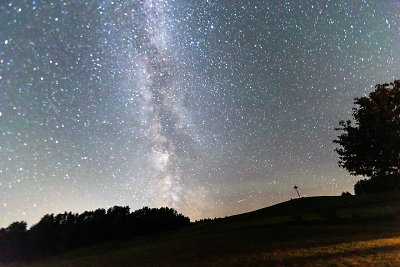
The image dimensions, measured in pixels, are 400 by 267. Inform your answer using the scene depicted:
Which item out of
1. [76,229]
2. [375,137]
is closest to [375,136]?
[375,137]

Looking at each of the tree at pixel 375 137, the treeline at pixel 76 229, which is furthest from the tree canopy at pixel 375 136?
the treeline at pixel 76 229

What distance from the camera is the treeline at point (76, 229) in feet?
240

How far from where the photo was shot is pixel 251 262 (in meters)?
17.4

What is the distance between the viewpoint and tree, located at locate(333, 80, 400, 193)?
131 ft

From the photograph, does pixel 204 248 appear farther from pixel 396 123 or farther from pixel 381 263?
pixel 396 123

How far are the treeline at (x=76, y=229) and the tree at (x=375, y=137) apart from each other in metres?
49.8

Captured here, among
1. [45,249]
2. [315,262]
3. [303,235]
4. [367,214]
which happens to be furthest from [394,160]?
[45,249]

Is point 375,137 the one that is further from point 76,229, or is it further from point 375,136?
point 76,229

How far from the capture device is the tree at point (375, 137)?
40031 mm

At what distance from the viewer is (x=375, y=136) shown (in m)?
41.1

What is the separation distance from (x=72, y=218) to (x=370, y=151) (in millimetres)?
70203

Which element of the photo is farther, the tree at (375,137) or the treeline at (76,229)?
the treeline at (76,229)

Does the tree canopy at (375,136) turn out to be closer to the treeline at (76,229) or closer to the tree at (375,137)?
the tree at (375,137)

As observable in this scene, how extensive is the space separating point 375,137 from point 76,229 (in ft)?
206
